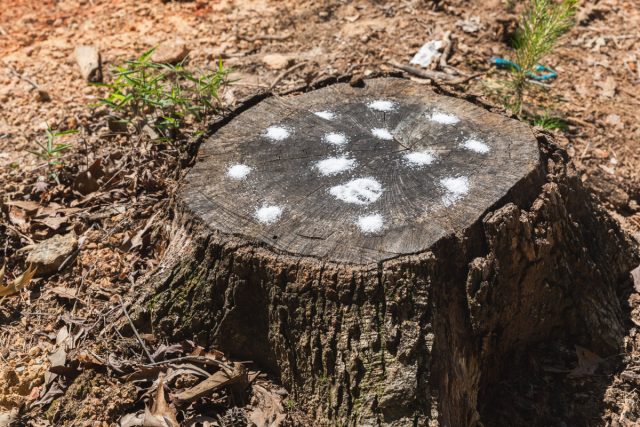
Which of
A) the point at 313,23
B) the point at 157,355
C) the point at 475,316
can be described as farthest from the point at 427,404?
the point at 313,23

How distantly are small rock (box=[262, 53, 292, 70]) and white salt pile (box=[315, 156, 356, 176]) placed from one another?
2.05 meters

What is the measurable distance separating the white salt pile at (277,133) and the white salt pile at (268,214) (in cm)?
49

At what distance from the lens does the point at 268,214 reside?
101 inches

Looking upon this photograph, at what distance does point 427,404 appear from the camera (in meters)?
2.36

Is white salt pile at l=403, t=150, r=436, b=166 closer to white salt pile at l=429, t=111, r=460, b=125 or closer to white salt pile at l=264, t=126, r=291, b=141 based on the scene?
white salt pile at l=429, t=111, r=460, b=125

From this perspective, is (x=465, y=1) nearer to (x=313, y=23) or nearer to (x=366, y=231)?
(x=313, y=23)

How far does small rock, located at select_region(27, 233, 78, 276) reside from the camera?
3.13 m

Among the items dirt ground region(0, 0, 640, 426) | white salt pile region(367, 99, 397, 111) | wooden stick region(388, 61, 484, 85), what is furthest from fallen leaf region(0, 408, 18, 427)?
wooden stick region(388, 61, 484, 85)

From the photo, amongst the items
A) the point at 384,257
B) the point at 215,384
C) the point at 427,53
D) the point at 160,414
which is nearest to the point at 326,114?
the point at 384,257

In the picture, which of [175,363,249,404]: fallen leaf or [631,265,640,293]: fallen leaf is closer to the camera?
[175,363,249,404]: fallen leaf

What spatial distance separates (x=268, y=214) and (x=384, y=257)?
465mm

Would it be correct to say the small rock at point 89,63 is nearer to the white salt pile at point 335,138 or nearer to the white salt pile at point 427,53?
the white salt pile at point 427,53

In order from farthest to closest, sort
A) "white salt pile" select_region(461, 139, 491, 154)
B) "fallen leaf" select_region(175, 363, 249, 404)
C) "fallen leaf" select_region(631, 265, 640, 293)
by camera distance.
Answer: "fallen leaf" select_region(631, 265, 640, 293) → "white salt pile" select_region(461, 139, 491, 154) → "fallen leaf" select_region(175, 363, 249, 404)

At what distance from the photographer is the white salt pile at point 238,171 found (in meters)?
2.77
